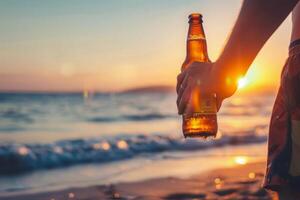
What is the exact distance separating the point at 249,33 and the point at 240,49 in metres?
0.06

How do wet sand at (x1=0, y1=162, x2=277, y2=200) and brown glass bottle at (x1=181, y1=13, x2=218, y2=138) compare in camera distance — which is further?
wet sand at (x1=0, y1=162, x2=277, y2=200)

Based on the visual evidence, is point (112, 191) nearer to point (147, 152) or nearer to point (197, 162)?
point (197, 162)

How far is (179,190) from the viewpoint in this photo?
6.68 meters

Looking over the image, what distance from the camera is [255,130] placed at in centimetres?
1644

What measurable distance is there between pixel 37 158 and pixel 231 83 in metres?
8.93

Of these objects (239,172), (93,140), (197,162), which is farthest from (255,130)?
(239,172)

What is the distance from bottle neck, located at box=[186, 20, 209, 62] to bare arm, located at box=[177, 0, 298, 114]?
73 centimetres

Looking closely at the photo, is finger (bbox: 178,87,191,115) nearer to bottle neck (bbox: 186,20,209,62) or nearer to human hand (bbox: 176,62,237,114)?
human hand (bbox: 176,62,237,114)

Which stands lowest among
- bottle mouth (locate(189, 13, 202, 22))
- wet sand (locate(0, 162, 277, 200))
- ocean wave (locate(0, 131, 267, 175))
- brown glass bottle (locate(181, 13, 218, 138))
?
wet sand (locate(0, 162, 277, 200))

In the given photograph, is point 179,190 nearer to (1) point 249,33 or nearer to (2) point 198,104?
(2) point 198,104

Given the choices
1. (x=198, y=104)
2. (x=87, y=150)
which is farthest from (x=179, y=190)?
(x=87, y=150)

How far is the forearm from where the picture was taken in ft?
5.59

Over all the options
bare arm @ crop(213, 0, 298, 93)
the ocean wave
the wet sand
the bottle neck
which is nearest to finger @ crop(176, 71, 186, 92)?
bare arm @ crop(213, 0, 298, 93)

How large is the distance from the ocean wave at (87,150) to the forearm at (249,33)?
7.89 meters
